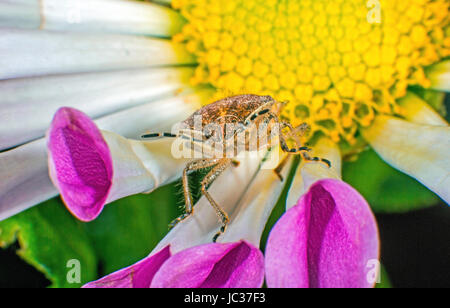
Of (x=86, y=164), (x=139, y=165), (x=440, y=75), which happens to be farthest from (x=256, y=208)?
(x=440, y=75)

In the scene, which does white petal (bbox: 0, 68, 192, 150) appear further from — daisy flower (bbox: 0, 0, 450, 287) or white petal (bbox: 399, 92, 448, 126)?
white petal (bbox: 399, 92, 448, 126)

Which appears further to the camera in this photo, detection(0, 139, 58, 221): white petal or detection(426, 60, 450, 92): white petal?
detection(426, 60, 450, 92): white petal

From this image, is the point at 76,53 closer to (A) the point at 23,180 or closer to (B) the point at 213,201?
(A) the point at 23,180

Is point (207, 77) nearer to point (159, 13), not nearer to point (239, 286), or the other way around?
point (159, 13)

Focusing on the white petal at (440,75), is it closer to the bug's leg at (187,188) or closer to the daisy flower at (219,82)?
the daisy flower at (219,82)

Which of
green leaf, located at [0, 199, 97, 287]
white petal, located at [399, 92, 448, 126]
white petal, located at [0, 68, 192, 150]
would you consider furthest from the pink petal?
white petal, located at [399, 92, 448, 126]

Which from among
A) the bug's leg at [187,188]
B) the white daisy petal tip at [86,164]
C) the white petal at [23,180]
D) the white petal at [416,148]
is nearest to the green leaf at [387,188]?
the white petal at [416,148]

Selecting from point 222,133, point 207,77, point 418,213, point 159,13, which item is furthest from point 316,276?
point 159,13
